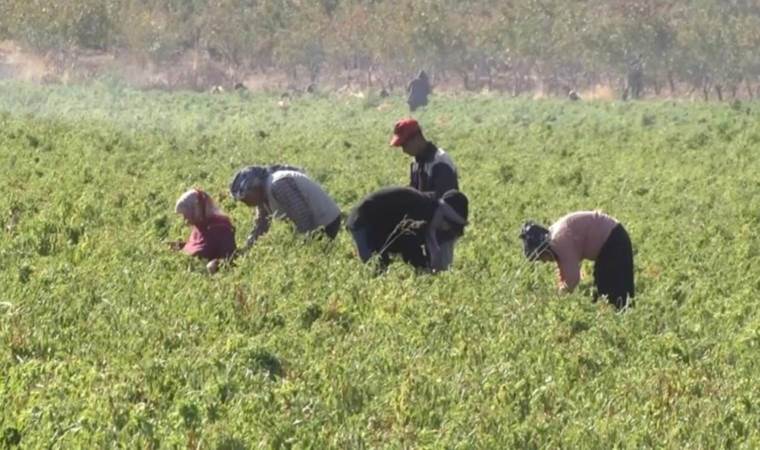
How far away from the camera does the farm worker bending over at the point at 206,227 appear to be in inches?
442

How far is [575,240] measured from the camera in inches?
424

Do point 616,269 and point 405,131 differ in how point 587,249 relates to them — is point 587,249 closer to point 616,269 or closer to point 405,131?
point 616,269

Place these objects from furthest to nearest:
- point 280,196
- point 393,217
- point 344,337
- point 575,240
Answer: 1. point 280,196
2. point 393,217
3. point 575,240
4. point 344,337

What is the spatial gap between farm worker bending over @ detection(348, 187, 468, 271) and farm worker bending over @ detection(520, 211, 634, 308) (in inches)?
24.0

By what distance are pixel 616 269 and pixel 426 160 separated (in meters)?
1.65

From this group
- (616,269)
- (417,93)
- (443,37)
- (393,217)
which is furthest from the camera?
(443,37)

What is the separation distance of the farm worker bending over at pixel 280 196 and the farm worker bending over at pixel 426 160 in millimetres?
784

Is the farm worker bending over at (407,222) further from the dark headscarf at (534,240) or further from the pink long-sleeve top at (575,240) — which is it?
the pink long-sleeve top at (575,240)

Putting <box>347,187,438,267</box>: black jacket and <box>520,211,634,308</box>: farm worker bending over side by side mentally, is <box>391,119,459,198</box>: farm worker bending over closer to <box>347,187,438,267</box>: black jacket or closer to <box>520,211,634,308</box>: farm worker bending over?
<box>347,187,438,267</box>: black jacket

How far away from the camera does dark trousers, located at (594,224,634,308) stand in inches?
431

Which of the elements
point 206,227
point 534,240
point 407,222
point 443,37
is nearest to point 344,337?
point 534,240

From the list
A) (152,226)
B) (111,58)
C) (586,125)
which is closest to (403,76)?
(111,58)

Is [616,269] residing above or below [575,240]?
below

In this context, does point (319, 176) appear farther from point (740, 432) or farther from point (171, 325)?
point (740, 432)
